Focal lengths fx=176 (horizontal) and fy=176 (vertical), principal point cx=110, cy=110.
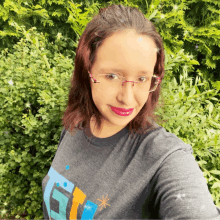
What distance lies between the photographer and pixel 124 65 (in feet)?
2.56

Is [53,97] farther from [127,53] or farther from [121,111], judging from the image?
[127,53]

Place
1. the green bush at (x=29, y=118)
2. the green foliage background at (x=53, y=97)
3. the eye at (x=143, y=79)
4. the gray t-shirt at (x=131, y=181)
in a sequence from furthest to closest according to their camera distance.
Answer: the green bush at (x=29, y=118), the green foliage background at (x=53, y=97), the eye at (x=143, y=79), the gray t-shirt at (x=131, y=181)

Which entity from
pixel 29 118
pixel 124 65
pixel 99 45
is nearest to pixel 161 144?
pixel 124 65

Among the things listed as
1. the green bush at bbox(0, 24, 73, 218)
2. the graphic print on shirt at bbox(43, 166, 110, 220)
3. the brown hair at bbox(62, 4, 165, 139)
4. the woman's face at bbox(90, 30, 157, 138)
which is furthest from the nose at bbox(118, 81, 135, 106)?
the green bush at bbox(0, 24, 73, 218)

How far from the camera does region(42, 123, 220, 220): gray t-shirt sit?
29.8 inches

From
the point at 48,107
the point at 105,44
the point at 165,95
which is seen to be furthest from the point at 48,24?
the point at 105,44

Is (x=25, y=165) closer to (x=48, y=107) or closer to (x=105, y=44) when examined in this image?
(x=48, y=107)

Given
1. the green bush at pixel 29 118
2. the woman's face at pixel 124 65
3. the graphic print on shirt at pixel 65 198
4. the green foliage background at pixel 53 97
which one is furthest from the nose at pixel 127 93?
the green bush at pixel 29 118

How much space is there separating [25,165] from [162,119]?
5.59ft

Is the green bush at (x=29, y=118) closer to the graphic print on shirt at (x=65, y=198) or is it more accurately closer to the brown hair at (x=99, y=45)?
the brown hair at (x=99, y=45)

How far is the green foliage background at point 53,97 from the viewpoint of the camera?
153 centimetres

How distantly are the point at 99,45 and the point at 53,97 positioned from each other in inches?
39.6

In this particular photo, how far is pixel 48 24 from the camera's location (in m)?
3.20

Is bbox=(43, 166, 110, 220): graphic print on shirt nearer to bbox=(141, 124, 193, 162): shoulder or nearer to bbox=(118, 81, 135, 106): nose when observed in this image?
bbox=(141, 124, 193, 162): shoulder
